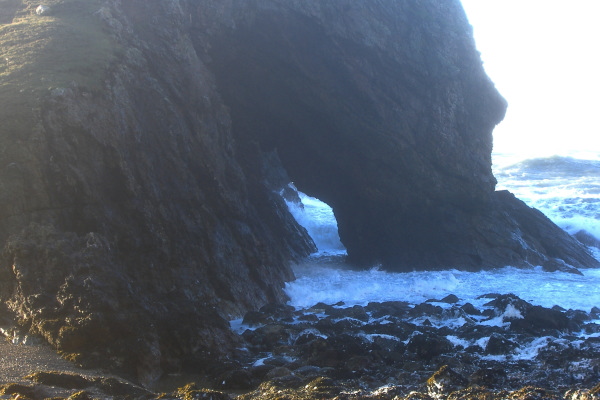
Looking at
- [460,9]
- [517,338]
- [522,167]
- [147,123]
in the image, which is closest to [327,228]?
[460,9]

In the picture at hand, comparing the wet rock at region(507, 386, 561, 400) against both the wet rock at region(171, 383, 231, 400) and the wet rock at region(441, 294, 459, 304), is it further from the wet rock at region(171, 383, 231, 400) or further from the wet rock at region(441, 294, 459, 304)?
the wet rock at region(441, 294, 459, 304)

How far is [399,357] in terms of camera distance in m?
16.6

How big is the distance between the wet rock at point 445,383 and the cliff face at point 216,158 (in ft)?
19.0

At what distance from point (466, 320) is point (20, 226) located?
14.1m

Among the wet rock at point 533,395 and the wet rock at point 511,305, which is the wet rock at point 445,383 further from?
the wet rock at point 511,305

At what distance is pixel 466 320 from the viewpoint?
69.7 ft

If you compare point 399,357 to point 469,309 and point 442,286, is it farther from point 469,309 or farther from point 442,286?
point 442,286

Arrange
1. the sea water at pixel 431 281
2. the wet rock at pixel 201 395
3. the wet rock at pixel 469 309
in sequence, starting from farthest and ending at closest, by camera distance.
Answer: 1. the sea water at pixel 431 281
2. the wet rock at pixel 469 309
3. the wet rock at pixel 201 395

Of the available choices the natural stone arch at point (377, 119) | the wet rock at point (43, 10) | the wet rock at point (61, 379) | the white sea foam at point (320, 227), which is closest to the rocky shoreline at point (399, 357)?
the wet rock at point (61, 379)

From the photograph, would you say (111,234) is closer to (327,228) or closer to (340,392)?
(340,392)

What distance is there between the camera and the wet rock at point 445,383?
12984 mm

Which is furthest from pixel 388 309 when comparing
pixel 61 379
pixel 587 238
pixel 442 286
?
pixel 587 238

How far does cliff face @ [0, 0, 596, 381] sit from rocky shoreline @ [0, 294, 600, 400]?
1721mm

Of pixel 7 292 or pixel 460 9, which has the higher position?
pixel 460 9
